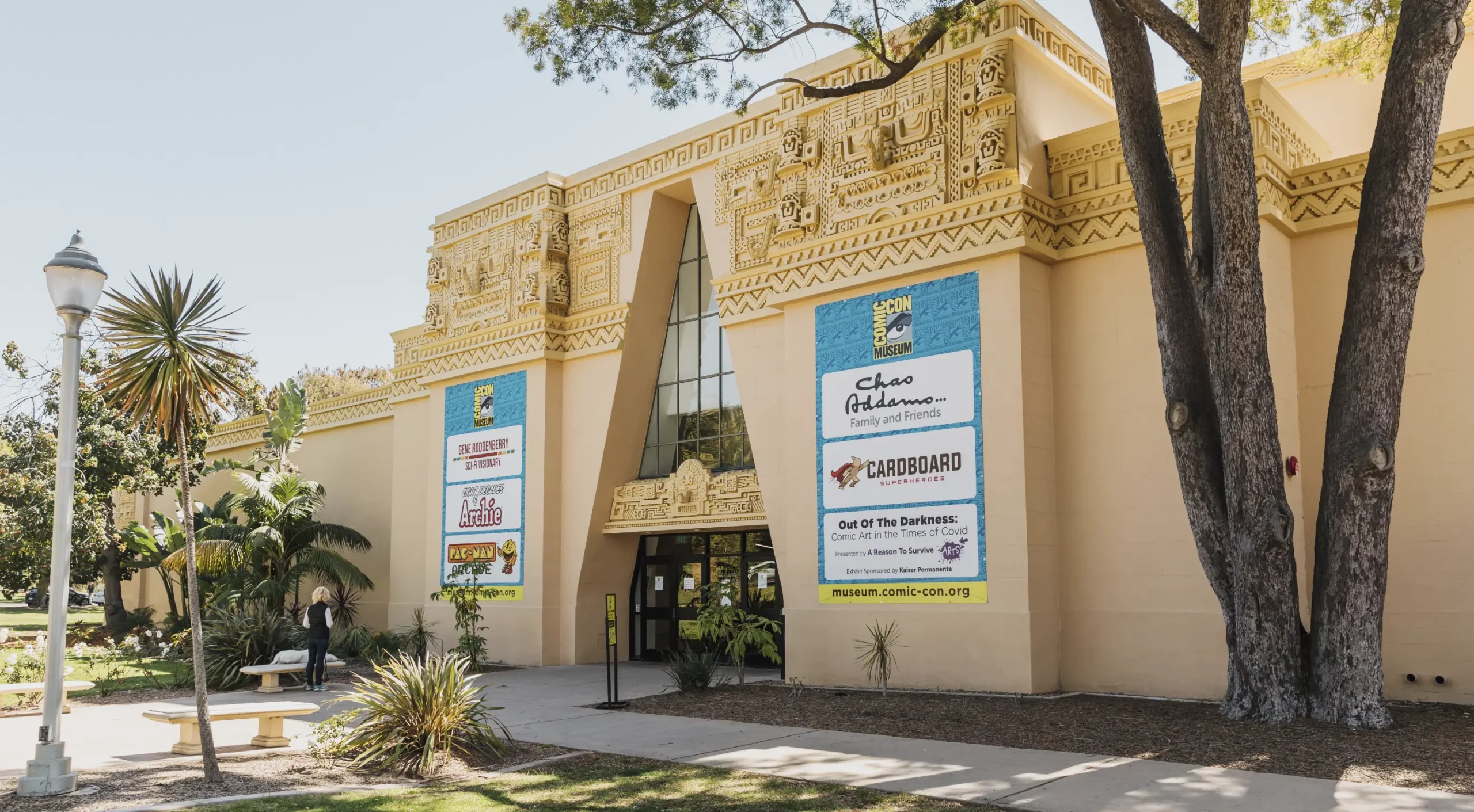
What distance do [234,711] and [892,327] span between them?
8.69 metres

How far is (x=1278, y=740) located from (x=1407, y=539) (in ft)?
12.8

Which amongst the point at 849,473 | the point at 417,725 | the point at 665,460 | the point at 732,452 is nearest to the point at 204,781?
the point at 417,725

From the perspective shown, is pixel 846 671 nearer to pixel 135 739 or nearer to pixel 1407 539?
pixel 1407 539

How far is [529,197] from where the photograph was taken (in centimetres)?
2042

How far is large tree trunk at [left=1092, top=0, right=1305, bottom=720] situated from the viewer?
1004 centimetres

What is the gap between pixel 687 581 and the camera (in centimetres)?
1881

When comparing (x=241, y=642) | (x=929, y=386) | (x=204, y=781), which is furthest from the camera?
(x=241, y=642)

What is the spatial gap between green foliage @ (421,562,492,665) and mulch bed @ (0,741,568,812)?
8.00 m

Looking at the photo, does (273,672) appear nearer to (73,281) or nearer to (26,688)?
(26,688)

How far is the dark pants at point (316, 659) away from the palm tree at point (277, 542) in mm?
6505

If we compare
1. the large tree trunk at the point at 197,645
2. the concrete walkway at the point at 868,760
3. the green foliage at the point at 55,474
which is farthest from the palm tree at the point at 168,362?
the green foliage at the point at 55,474

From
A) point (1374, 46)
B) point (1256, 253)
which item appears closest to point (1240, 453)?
point (1256, 253)

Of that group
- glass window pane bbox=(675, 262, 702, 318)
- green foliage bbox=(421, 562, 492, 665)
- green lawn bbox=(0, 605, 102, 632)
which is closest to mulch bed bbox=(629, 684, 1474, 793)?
green foliage bbox=(421, 562, 492, 665)

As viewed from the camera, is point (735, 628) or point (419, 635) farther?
point (419, 635)
